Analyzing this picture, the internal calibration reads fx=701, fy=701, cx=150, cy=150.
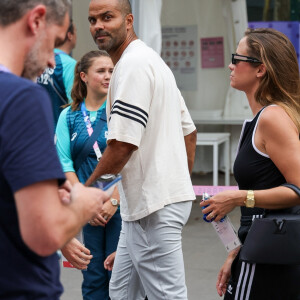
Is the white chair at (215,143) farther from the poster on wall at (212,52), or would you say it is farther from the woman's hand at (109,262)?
the woman's hand at (109,262)

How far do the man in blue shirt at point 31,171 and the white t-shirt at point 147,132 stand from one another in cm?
124

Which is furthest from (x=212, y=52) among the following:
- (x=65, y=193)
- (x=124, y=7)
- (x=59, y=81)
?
(x=65, y=193)

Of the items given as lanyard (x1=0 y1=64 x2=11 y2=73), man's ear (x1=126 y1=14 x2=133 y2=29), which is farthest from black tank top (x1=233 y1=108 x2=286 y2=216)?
lanyard (x1=0 y1=64 x2=11 y2=73)

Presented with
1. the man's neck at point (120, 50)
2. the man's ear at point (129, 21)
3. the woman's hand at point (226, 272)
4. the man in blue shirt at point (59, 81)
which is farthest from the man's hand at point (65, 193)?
the man in blue shirt at point (59, 81)

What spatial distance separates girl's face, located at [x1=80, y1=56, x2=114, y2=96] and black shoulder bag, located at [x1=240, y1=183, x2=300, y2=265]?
6.28ft

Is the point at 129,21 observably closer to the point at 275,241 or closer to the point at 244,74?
the point at 244,74

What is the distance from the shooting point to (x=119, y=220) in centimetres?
442

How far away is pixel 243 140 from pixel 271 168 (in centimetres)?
20

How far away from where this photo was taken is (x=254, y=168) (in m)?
3.03

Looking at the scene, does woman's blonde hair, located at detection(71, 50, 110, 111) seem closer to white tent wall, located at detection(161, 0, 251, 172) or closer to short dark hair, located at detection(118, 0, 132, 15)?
short dark hair, located at detection(118, 0, 132, 15)

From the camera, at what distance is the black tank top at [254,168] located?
9.87ft

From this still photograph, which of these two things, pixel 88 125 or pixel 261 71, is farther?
pixel 88 125

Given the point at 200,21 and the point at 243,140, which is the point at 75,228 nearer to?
the point at 243,140

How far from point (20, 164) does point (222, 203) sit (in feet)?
4.91
